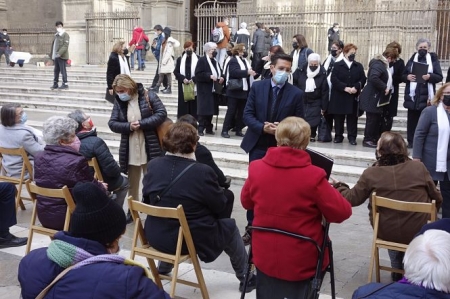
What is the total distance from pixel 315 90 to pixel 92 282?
765 cm

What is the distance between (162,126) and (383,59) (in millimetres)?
4467

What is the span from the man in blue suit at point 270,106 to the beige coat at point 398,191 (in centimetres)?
131

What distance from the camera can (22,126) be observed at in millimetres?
6418

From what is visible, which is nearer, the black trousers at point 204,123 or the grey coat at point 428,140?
the grey coat at point 428,140

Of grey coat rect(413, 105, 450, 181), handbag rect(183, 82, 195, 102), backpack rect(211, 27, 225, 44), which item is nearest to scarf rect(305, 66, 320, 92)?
handbag rect(183, 82, 195, 102)

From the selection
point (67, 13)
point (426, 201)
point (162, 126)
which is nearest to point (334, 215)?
point (426, 201)

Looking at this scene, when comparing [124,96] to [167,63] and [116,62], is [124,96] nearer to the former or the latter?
[116,62]

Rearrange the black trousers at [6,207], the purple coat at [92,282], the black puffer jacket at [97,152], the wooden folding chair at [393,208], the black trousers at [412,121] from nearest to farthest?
the purple coat at [92,282]
the wooden folding chair at [393,208]
the black trousers at [6,207]
the black puffer jacket at [97,152]
the black trousers at [412,121]

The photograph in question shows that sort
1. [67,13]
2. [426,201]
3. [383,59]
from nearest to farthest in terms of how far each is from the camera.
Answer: [426,201] → [383,59] → [67,13]

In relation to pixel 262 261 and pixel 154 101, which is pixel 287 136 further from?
pixel 154 101

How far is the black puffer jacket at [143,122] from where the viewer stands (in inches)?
237

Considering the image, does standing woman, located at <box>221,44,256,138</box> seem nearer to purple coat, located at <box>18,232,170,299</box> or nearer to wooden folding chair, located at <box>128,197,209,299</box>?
wooden folding chair, located at <box>128,197,209,299</box>

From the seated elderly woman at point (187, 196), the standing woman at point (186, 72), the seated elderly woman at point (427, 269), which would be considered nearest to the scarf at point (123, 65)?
the standing woman at point (186, 72)

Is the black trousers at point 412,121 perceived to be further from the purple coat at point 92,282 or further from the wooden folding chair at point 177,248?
the purple coat at point 92,282
